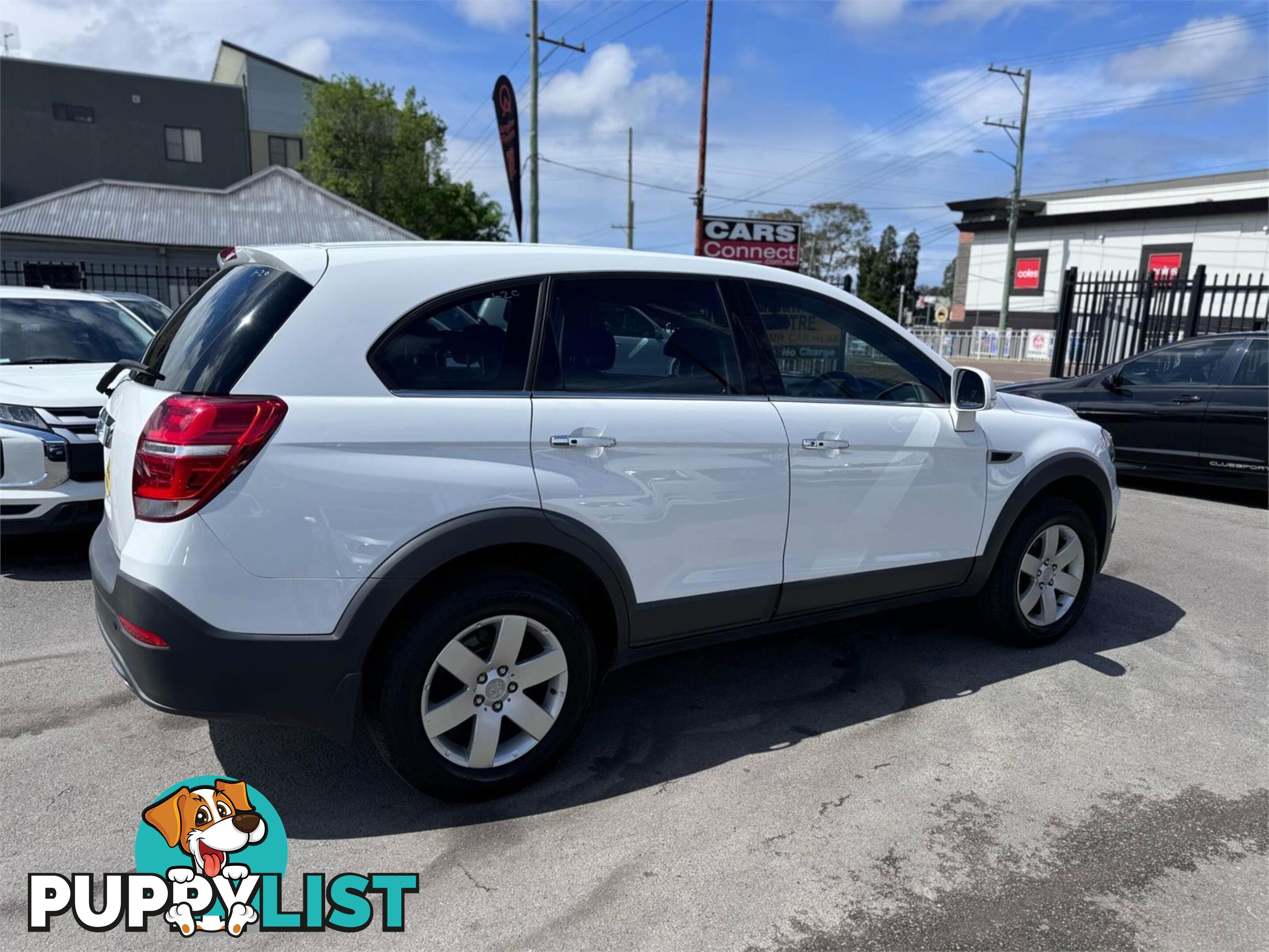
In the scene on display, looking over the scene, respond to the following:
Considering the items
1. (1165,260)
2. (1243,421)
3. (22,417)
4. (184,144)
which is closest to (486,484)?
(22,417)

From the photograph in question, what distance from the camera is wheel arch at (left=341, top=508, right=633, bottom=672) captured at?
103 inches

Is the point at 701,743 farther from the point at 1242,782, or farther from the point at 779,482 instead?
the point at 1242,782

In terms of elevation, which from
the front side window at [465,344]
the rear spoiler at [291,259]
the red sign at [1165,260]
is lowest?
the front side window at [465,344]

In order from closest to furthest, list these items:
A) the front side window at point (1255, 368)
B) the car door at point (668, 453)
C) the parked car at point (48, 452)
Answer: the car door at point (668, 453) < the parked car at point (48, 452) < the front side window at point (1255, 368)

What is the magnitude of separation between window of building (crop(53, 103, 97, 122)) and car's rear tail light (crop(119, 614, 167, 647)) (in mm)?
43536

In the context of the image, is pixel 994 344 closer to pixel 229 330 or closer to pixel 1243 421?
pixel 1243 421

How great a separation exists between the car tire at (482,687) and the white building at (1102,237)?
44.7 meters

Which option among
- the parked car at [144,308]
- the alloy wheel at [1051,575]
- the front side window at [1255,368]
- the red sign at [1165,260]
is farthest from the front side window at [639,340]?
the red sign at [1165,260]

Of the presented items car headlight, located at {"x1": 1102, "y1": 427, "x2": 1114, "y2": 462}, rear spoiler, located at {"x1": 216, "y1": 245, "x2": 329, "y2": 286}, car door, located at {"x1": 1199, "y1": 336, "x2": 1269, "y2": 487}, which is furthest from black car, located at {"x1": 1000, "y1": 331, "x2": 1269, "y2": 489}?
rear spoiler, located at {"x1": 216, "y1": 245, "x2": 329, "y2": 286}

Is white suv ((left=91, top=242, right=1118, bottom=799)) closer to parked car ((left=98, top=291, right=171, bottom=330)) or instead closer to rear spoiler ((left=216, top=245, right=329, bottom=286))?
rear spoiler ((left=216, top=245, right=329, bottom=286))

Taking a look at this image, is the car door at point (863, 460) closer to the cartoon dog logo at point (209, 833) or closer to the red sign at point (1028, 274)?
the cartoon dog logo at point (209, 833)

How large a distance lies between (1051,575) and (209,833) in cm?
383

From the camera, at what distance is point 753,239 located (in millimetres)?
15867

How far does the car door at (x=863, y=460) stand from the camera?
11.3ft
